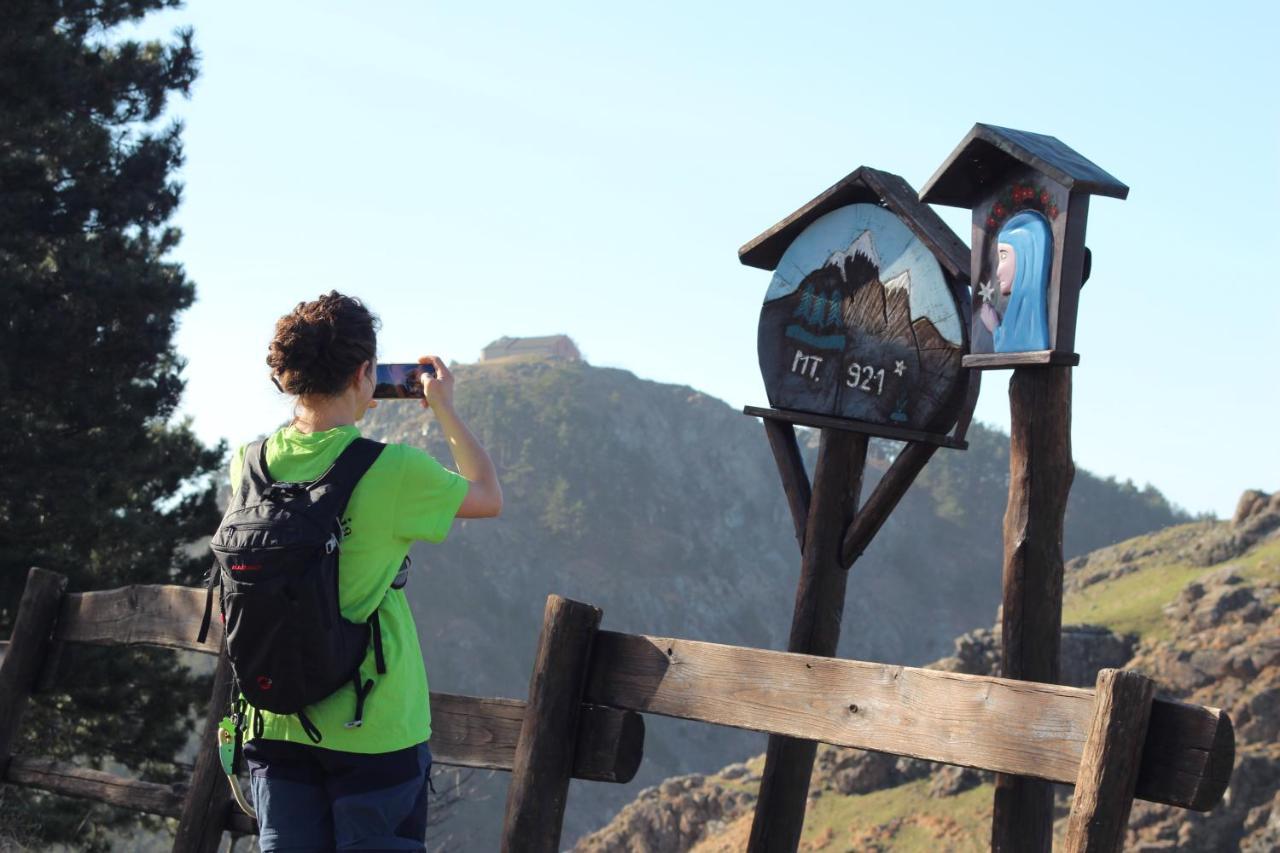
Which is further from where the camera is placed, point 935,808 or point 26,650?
point 935,808

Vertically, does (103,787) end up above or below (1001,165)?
below

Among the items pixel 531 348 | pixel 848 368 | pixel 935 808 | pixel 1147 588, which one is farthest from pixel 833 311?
pixel 531 348

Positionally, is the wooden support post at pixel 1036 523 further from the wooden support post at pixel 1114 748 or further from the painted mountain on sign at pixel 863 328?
the wooden support post at pixel 1114 748

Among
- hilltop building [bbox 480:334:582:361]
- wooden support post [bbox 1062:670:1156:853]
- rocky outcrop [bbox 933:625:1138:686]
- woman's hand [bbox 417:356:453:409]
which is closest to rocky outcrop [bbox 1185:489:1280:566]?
rocky outcrop [bbox 933:625:1138:686]

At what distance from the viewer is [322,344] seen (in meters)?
3.00

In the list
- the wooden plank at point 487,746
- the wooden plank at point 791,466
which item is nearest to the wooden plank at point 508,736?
the wooden plank at point 487,746

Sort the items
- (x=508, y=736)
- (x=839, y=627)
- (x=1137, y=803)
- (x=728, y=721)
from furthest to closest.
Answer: (x=1137, y=803), (x=839, y=627), (x=508, y=736), (x=728, y=721)

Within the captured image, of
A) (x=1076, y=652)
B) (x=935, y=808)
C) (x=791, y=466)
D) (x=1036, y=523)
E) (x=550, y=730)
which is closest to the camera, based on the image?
(x=550, y=730)

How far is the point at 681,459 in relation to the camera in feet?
357

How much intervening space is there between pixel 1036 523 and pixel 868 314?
104cm

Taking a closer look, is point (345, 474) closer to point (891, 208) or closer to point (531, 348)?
point (891, 208)

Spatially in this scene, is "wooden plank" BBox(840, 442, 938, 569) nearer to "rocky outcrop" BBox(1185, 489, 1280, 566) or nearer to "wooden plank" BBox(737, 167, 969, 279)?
"wooden plank" BBox(737, 167, 969, 279)

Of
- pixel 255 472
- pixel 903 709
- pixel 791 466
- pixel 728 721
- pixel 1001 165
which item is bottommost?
pixel 728 721

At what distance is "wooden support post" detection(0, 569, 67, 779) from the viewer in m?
5.64
